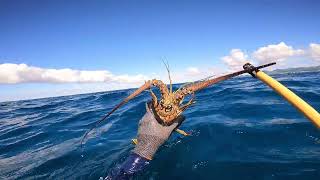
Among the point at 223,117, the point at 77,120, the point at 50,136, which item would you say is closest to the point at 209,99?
the point at 223,117

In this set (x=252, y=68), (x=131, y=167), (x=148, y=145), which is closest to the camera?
(x=252, y=68)

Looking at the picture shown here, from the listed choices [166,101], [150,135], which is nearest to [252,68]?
[166,101]

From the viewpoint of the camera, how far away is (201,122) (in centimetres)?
1349

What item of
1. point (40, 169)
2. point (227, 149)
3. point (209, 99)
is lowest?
point (40, 169)

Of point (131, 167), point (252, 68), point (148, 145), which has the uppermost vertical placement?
point (252, 68)

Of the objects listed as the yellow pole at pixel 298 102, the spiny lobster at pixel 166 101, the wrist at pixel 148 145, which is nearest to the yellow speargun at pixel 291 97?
the yellow pole at pixel 298 102

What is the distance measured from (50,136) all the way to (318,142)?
1403 centimetres

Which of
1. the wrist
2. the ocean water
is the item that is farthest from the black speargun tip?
the ocean water

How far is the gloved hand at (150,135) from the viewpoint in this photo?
702 cm

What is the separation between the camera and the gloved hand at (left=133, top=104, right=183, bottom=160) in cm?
702

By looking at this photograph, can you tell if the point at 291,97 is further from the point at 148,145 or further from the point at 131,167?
the point at 131,167

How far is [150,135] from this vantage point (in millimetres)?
7012

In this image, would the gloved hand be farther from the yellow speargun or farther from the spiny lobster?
the yellow speargun

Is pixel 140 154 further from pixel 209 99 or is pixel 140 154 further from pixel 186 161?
pixel 209 99
